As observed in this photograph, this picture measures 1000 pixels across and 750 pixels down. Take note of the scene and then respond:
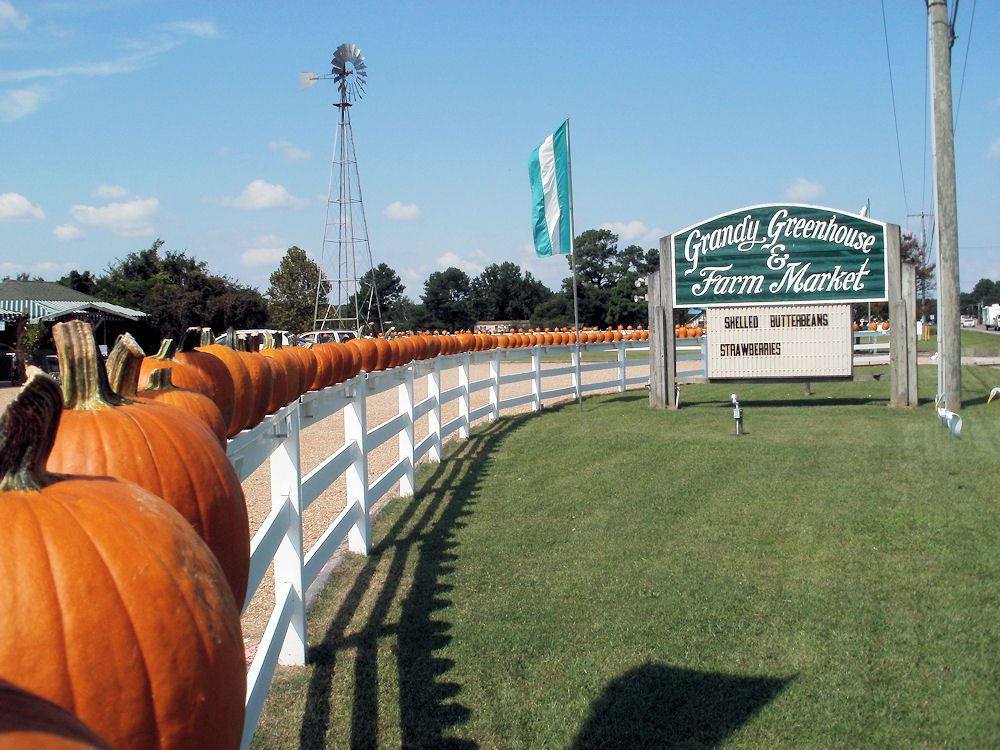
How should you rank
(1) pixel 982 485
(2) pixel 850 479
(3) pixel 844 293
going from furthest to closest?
1. (3) pixel 844 293
2. (2) pixel 850 479
3. (1) pixel 982 485

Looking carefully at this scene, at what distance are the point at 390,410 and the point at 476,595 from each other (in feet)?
39.6

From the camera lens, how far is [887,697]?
13.7 ft

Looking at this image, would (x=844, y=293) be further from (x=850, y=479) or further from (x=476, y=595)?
(x=476, y=595)

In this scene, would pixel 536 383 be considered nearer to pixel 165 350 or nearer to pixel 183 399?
pixel 165 350

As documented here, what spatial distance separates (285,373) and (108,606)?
5832 millimetres

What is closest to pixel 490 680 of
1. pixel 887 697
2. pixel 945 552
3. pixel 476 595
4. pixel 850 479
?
pixel 476 595

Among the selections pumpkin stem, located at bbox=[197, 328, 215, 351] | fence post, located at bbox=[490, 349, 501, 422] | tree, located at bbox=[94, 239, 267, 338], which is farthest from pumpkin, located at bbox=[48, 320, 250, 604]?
tree, located at bbox=[94, 239, 267, 338]

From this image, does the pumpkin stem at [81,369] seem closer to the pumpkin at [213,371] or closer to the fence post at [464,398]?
the pumpkin at [213,371]

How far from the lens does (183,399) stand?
352 cm

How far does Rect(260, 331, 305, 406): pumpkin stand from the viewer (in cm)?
718

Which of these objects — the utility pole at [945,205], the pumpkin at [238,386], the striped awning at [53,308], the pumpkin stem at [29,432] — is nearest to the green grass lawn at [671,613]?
the pumpkin at [238,386]

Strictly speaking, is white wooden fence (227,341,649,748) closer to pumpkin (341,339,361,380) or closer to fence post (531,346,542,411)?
pumpkin (341,339,361,380)

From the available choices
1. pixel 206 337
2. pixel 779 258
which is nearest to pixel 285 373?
pixel 206 337

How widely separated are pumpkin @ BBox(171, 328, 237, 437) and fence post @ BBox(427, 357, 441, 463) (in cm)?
567
